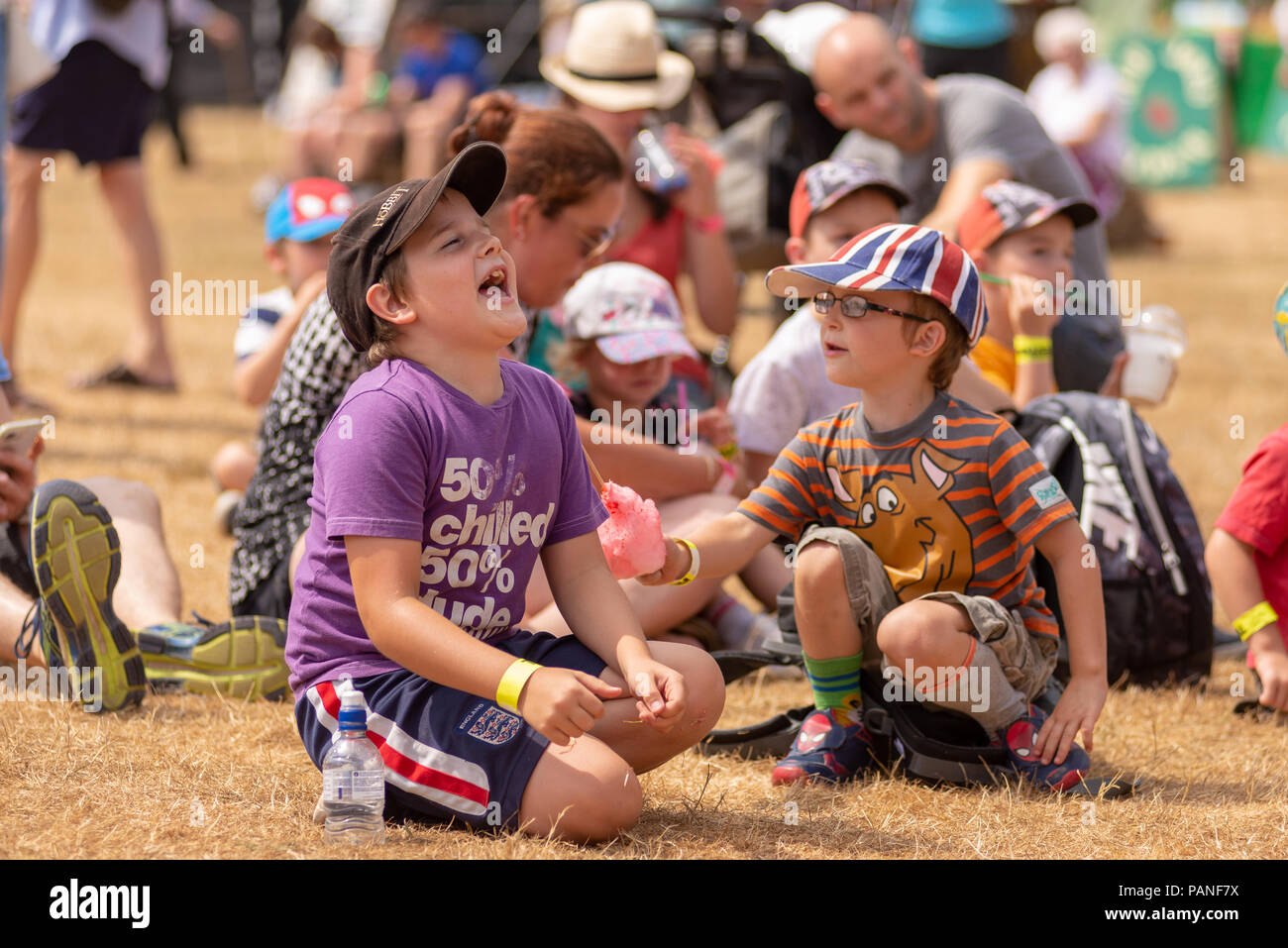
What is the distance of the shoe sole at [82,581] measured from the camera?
3.15 meters

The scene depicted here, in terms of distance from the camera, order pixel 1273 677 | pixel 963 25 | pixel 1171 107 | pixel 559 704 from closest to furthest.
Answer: pixel 559 704 < pixel 1273 677 < pixel 963 25 < pixel 1171 107

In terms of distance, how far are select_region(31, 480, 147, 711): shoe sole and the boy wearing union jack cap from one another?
1180 millimetres

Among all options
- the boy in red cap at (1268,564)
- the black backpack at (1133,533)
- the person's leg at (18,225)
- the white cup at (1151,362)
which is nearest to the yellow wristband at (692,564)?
the black backpack at (1133,533)

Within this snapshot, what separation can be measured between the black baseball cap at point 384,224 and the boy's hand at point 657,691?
74cm

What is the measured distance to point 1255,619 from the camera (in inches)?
135

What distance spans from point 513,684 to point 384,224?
2.63 ft

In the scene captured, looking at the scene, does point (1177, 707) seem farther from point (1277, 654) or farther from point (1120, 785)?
A: point (1120, 785)

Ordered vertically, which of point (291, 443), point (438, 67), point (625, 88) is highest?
point (438, 67)

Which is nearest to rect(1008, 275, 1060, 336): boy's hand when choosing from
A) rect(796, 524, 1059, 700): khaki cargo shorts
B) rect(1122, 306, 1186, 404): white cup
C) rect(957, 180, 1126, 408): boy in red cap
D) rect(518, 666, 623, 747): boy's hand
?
rect(957, 180, 1126, 408): boy in red cap

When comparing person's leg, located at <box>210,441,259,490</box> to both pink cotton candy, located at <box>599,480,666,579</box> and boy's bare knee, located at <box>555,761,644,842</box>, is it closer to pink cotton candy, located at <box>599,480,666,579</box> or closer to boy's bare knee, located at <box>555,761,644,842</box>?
pink cotton candy, located at <box>599,480,666,579</box>

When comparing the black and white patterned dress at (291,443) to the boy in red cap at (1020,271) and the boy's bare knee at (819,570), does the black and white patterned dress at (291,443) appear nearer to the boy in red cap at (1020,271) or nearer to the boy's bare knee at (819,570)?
the boy's bare knee at (819,570)

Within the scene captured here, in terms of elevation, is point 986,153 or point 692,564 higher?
point 986,153

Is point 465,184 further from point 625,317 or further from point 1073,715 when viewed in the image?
point 1073,715

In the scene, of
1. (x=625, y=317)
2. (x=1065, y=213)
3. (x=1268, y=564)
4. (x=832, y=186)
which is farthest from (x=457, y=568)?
(x=1065, y=213)
